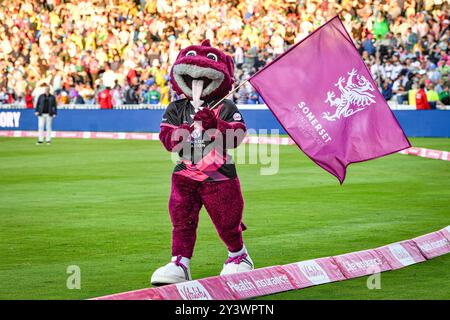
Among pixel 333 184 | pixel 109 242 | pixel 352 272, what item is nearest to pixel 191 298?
pixel 352 272

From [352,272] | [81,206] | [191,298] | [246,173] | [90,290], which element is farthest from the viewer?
[246,173]

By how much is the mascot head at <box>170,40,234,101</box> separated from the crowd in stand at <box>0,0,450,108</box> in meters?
21.7

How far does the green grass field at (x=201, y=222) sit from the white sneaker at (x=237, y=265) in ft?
1.51

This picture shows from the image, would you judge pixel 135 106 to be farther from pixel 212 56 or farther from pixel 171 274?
pixel 171 274

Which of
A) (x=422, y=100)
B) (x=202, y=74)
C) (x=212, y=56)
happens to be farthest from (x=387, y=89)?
(x=202, y=74)

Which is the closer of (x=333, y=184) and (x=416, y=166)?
(x=333, y=184)

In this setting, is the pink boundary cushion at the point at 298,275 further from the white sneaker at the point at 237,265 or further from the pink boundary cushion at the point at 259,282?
the white sneaker at the point at 237,265

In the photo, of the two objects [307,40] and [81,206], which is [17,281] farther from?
[81,206]

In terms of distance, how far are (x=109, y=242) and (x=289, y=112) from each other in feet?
10.3

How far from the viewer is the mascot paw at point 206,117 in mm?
8273

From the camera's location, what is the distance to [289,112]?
8.80 metres

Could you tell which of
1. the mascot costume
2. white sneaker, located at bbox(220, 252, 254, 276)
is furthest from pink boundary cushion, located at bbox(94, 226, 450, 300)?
the mascot costume

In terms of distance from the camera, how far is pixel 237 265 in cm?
855

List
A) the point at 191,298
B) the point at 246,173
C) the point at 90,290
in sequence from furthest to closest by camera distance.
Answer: the point at 246,173 < the point at 90,290 < the point at 191,298
